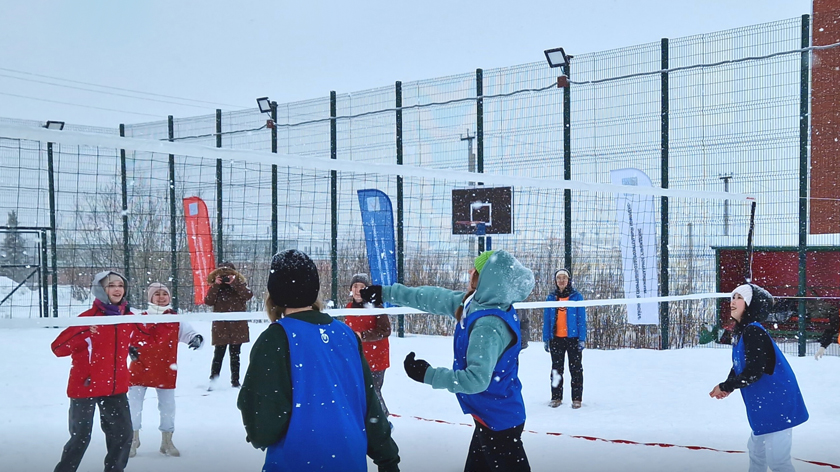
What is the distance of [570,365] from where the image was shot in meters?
6.04

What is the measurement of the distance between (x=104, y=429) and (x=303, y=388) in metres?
2.17

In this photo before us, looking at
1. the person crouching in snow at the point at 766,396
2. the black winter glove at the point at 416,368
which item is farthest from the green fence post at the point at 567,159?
the black winter glove at the point at 416,368

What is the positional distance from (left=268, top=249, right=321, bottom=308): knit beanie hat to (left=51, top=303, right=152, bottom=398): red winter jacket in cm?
183

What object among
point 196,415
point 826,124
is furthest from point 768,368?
point 826,124

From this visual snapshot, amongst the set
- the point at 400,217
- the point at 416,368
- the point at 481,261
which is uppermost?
the point at 400,217

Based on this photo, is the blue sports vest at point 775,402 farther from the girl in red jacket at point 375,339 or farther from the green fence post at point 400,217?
the green fence post at point 400,217

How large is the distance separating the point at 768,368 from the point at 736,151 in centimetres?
574

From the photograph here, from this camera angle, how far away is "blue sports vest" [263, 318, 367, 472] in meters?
1.93

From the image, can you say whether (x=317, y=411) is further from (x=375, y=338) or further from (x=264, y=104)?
(x=264, y=104)

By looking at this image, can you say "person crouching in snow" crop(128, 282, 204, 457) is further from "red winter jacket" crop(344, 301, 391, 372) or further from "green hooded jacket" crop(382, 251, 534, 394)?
"green hooded jacket" crop(382, 251, 534, 394)

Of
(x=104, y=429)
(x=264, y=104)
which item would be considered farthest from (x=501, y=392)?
(x=264, y=104)

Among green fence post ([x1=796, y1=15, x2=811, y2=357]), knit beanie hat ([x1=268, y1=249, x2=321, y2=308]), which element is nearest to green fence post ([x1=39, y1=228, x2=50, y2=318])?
knit beanie hat ([x1=268, y1=249, x2=321, y2=308])

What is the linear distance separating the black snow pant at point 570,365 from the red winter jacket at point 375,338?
A: 65.8 inches

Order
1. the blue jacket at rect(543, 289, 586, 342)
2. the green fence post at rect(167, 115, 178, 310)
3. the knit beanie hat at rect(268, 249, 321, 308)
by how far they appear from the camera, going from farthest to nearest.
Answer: the green fence post at rect(167, 115, 178, 310) → the blue jacket at rect(543, 289, 586, 342) → the knit beanie hat at rect(268, 249, 321, 308)
